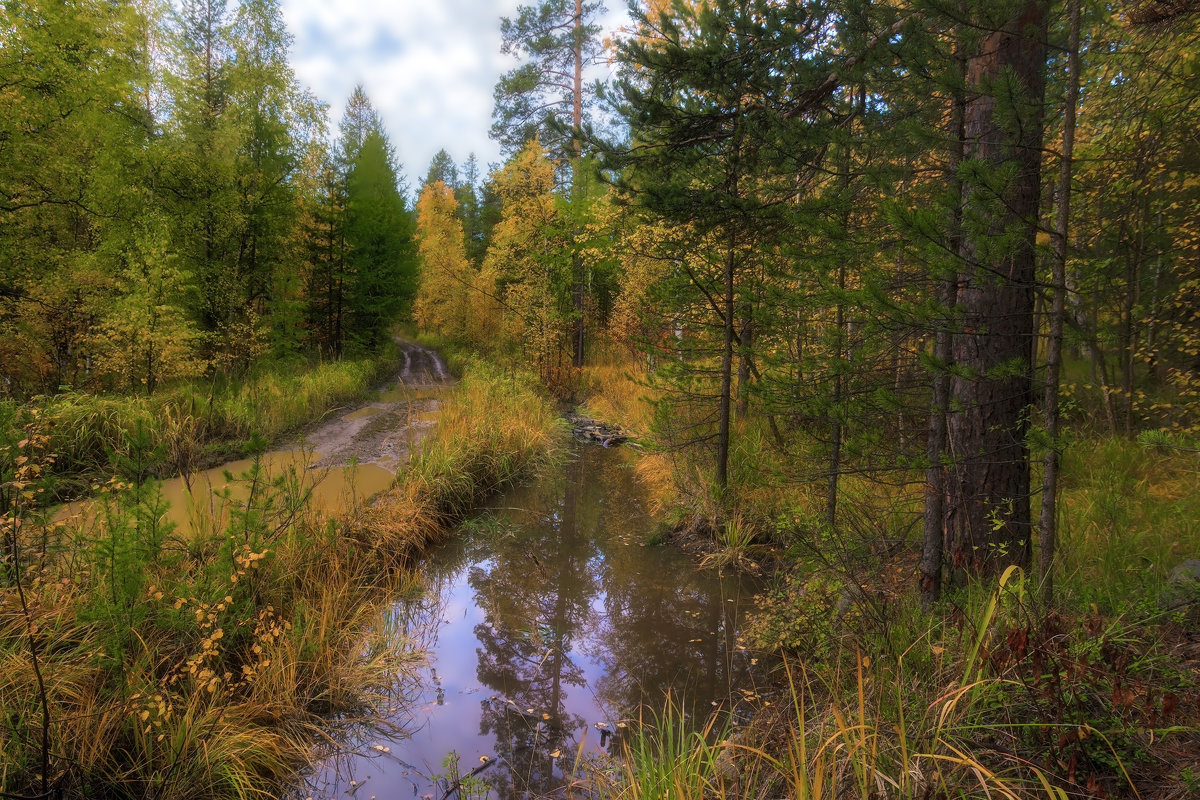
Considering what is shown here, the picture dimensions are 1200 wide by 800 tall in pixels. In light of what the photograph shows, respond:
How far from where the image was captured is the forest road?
823cm

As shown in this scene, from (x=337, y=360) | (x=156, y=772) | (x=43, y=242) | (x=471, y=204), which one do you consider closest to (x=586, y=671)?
(x=156, y=772)

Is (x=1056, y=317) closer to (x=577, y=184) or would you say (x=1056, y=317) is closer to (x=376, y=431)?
(x=376, y=431)

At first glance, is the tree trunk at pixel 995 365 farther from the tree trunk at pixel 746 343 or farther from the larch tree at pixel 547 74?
the larch tree at pixel 547 74

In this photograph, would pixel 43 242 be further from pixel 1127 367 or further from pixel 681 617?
pixel 1127 367

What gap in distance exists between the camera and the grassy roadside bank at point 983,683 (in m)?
1.65

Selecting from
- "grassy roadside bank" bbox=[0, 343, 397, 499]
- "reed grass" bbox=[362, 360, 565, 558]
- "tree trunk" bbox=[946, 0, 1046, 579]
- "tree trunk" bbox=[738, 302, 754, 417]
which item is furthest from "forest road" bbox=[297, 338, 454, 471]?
"tree trunk" bbox=[946, 0, 1046, 579]

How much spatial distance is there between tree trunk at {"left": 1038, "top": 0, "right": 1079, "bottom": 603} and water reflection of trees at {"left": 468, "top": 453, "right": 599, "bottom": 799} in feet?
8.70

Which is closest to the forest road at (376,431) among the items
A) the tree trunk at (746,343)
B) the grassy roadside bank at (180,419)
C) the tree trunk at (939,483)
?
the grassy roadside bank at (180,419)

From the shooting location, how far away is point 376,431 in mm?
10391

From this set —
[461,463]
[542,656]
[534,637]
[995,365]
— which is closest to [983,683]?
[995,365]

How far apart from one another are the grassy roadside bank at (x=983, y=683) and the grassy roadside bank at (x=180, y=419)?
3.27 metres

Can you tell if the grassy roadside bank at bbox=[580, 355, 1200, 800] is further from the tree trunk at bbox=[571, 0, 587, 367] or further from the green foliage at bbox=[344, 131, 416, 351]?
the green foliage at bbox=[344, 131, 416, 351]

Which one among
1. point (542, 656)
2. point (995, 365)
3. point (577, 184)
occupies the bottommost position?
point (542, 656)

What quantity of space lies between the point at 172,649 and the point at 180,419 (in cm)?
624
